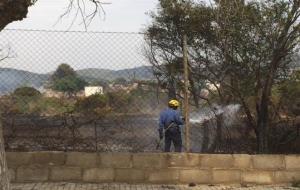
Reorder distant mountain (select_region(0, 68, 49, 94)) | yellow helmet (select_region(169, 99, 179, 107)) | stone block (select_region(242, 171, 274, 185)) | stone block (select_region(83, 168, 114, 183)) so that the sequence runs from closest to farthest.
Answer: distant mountain (select_region(0, 68, 49, 94)) < stone block (select_region(83, 168, 114, 183)) < stone block (select_region(242, 171, 274, 185)) < yellow helmet (select_region(169, 99, 179, 107))

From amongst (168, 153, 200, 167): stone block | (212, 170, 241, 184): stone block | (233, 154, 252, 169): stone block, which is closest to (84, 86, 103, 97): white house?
(168, 153, 200, 167): stone block

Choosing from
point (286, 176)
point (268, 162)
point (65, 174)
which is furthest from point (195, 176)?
point (65, 174)

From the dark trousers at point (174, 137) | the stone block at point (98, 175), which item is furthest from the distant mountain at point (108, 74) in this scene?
the stone block at point (98, 175)

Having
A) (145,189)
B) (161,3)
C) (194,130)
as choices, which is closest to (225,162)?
(194,130)

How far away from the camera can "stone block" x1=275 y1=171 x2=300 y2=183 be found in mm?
9008

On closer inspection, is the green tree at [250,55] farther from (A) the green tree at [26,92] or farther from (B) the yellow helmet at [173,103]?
(A) the green tree at [26,92]

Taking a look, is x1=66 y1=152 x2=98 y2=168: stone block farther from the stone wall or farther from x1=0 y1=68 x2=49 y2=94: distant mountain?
x1=0 y1=68 x2=49 y2=94: distant mountain

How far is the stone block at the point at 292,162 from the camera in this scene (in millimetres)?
9039

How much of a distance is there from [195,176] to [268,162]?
3.76ft

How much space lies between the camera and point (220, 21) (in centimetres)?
978

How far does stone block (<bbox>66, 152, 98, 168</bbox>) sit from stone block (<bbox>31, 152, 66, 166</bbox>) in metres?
0.10

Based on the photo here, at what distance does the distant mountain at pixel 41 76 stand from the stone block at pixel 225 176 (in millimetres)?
1837

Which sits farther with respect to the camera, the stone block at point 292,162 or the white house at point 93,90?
the stone block at point 292,162

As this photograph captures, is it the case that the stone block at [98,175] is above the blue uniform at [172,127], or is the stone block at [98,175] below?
below
